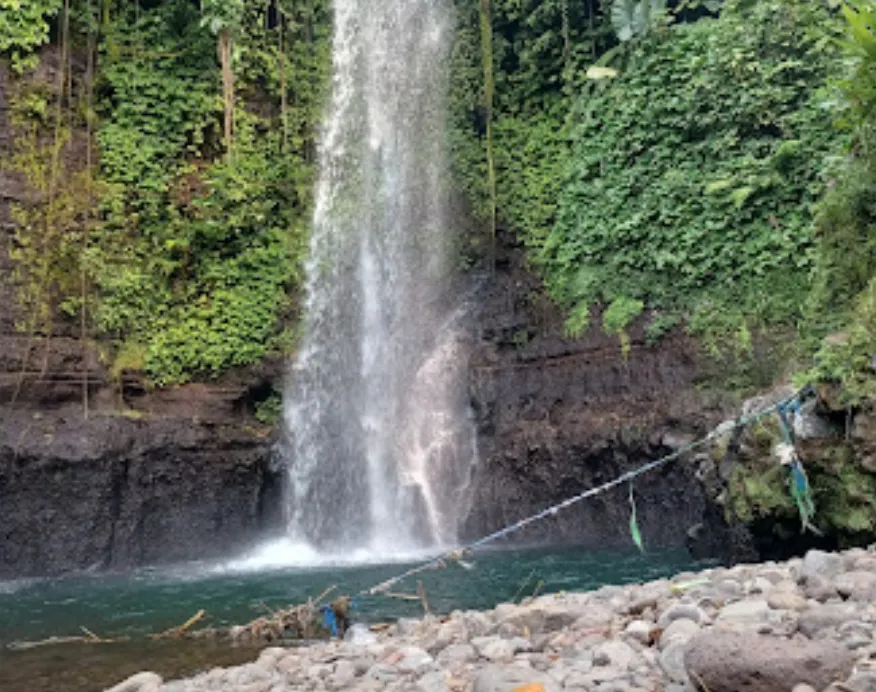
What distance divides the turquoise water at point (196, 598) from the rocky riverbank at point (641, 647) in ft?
3.91

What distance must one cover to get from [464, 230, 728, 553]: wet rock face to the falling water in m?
0.55

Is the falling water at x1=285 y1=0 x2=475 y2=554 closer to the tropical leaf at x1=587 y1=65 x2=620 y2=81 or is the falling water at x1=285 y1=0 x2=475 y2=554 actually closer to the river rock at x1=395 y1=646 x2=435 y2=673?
the tropical leaf at x1=587 y1=65 x2=620 y2=81

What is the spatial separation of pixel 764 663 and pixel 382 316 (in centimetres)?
1273

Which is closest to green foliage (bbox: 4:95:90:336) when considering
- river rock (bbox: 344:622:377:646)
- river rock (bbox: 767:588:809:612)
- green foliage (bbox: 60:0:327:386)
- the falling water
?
green foliage (bbox: 60:0:327:386)

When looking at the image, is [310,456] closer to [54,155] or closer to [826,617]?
[54,155]

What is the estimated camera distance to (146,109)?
49.3 ft

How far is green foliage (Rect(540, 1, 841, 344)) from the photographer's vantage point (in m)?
12.1

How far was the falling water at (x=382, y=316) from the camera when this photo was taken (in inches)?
537

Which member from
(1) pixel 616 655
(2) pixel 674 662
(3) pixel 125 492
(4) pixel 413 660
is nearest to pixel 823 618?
(2) pixel 674 662

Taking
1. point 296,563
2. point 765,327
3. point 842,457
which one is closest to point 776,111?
point 765,327

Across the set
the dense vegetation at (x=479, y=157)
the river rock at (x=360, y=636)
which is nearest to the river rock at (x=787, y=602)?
the river rock at (x=360, y=636)

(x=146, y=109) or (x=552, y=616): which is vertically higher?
(x=146, y=109)

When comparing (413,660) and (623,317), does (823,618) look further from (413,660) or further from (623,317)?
(623,317)

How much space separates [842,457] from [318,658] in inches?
149
